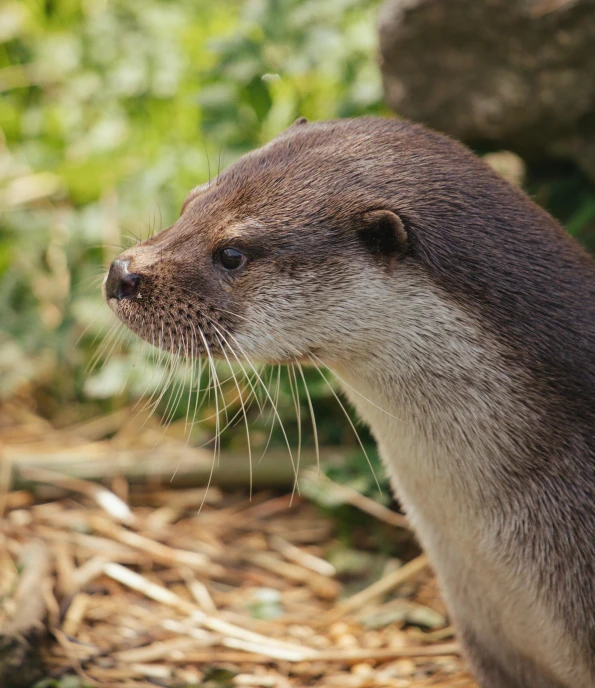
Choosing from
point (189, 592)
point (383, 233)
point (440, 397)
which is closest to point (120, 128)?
point (189, 592)

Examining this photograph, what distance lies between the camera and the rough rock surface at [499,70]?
270 cm

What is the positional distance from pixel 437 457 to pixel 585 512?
1.07ft

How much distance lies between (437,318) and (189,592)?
4.83ft

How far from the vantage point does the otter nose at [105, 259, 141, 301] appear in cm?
191

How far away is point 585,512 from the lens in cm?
179

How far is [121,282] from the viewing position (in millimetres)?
1929

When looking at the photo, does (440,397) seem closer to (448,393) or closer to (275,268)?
(448,393)

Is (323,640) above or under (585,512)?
under

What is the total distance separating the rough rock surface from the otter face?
3.74 feet

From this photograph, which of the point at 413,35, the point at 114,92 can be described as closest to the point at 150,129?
the point at 114,92

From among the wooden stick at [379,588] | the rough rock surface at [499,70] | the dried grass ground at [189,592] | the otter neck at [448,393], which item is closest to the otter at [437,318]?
the otter neck at [448,393]

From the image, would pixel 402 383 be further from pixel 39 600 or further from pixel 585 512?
pixel 39 600

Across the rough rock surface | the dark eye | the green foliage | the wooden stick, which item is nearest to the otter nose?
the dark eye

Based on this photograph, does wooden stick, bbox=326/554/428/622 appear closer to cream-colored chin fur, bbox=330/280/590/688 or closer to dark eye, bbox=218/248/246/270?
cream-colored chin fur, bbox=330/280/590/688
